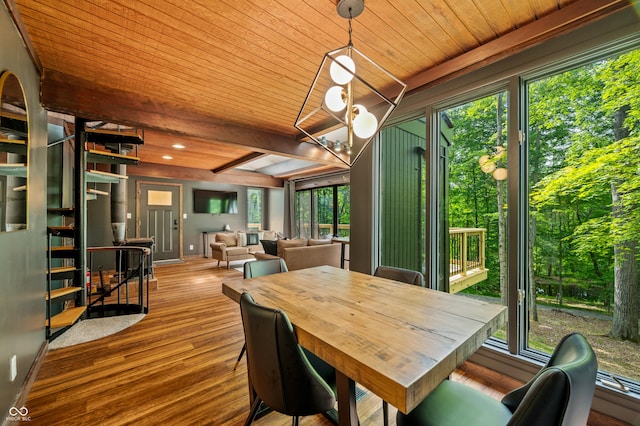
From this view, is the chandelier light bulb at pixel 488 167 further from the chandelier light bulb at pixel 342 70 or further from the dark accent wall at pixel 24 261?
the dark accent wall at pixel 24 261

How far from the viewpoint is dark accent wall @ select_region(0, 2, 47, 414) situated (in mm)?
1488

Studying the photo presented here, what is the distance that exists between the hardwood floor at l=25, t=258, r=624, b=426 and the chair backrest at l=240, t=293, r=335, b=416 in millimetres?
682

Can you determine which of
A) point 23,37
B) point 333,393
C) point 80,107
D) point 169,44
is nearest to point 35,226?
point 80,107

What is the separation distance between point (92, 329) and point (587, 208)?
4.70 metres

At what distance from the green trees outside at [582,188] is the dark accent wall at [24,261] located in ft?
10.9

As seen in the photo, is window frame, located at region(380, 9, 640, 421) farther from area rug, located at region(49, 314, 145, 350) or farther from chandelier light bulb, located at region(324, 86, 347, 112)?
area rug, located at region(49, 314, 145, 350)

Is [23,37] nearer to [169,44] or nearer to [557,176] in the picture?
[169,44]

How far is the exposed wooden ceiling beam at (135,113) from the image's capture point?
2.41 meters

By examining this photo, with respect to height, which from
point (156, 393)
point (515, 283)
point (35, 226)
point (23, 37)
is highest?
point (23, 37)

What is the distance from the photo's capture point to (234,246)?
713 cm

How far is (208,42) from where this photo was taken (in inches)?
77.0

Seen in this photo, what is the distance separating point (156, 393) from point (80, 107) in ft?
8.66

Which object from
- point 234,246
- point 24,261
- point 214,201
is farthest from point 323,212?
point 24,261

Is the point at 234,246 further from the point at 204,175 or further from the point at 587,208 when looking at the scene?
the point at 587,208
